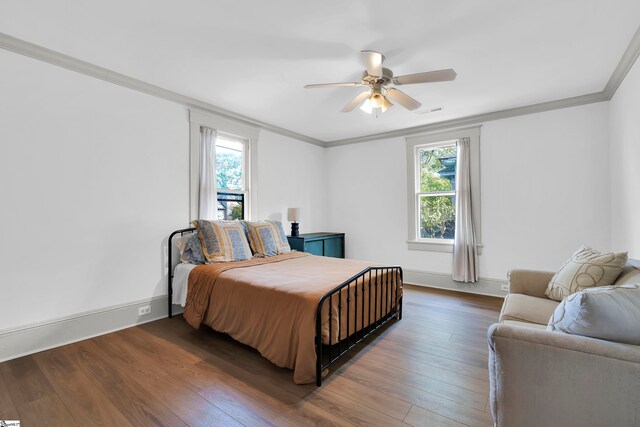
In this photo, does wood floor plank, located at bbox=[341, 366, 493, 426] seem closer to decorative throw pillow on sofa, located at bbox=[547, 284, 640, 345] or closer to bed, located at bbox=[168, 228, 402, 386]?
bed, located at bbox=[168, 228, 402, 386]

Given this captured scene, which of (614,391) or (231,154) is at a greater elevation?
(231,154)

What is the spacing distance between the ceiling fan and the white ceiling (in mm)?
169

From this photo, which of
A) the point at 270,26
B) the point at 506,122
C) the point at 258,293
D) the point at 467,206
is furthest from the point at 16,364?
the point at 506,122

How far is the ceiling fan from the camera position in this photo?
2.28 meters

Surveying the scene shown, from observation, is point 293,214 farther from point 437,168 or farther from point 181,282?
point 437,168

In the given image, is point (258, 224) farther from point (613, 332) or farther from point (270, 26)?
point (613, 332)

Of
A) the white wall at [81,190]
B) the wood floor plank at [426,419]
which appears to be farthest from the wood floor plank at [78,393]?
the wood floor plank at [426,419]

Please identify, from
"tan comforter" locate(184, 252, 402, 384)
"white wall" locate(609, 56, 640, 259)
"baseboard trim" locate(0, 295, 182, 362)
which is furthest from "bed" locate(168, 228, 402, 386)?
"white wall" locate(609, 56, 640, 259)

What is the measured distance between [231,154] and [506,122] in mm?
3902

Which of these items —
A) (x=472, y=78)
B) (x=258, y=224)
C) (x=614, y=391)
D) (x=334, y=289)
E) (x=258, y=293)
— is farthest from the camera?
(x=258, y=224)

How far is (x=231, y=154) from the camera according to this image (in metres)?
4.19

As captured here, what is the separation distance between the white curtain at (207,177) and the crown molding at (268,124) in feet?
1.21

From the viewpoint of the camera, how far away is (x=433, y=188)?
184 inches

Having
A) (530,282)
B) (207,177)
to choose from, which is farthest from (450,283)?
(207,177)
